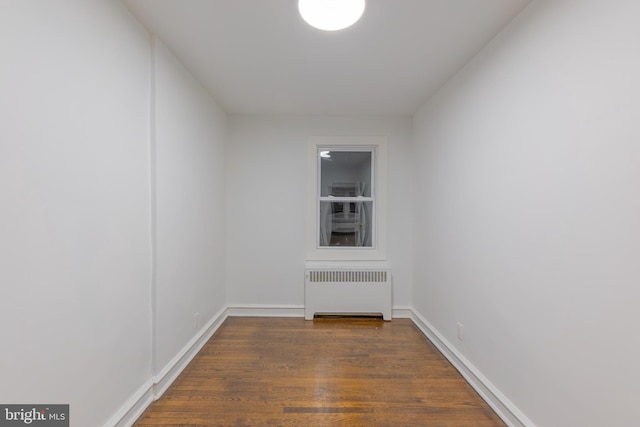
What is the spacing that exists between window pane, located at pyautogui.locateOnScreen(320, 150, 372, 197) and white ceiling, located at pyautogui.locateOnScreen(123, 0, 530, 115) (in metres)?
0.80

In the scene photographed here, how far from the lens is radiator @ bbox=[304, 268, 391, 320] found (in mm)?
3166

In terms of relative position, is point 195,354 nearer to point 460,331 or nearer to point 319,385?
point 319,385

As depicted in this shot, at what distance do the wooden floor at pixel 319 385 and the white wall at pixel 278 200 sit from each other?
62 cm

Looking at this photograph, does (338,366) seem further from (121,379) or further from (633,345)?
(633,345)

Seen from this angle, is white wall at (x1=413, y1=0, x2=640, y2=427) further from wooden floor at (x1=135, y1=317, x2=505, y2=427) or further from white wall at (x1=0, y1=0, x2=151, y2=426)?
white wall at (x1=0, y1=0, x2=151, y2=426)

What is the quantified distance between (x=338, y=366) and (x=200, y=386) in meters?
1.06

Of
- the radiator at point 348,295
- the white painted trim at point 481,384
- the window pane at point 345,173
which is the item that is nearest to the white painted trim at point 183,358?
the radiator at point 348,295

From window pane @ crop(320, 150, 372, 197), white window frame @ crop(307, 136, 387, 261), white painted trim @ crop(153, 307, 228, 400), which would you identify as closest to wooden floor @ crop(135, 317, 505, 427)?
white painted trim @ crop(153, 307, 228, 400)

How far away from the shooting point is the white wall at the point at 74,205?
3.23 feet

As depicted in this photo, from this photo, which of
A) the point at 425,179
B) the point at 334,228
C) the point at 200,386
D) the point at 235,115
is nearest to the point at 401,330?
the point at 334,228

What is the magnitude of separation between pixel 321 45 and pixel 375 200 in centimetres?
195

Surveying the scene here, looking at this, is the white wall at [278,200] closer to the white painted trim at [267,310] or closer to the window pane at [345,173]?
the white painted trim at [267,310]

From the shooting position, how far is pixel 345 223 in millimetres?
3484

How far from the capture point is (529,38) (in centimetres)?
148
